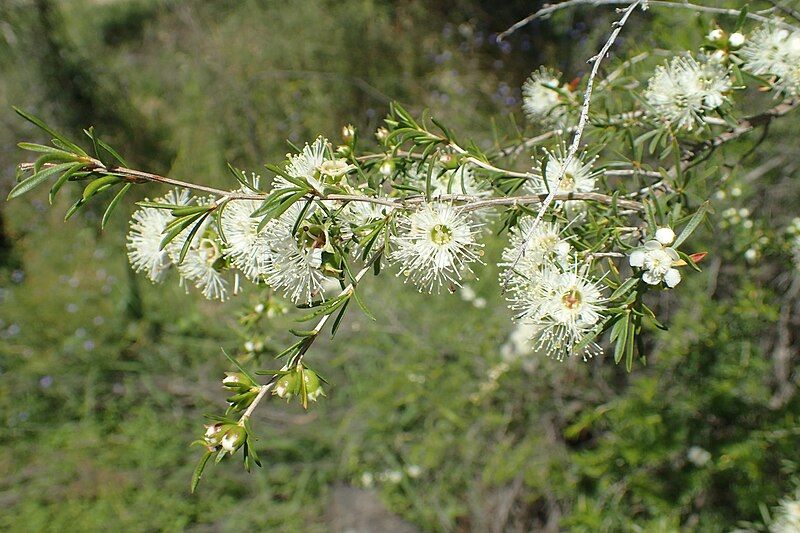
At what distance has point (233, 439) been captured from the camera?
102 cm

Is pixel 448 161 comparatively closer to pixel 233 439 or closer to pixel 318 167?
pixel 318 167

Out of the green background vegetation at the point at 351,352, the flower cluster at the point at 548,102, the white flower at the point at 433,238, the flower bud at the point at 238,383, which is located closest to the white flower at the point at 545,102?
the flower cluster at the point at 548,102

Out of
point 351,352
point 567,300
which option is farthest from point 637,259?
point 351,352

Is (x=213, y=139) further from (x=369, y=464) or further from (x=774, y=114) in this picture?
(x=774, y=114)

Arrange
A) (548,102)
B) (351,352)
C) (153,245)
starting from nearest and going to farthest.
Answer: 1. (153,245)
2. (548,102)
3. (351,352)

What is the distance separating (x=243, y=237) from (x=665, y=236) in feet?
2.64

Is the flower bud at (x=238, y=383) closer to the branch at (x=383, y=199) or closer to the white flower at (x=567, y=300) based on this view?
the branch at (x=383, y=199)

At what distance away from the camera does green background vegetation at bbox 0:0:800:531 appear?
2.48m

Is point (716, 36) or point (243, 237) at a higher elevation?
point (716, 36)

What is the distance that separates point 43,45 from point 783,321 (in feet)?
18.9

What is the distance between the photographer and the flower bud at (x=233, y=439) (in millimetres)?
1009

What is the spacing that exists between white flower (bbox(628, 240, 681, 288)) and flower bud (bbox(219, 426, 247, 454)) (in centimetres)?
74

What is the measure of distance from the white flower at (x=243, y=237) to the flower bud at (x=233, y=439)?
30 centimetres

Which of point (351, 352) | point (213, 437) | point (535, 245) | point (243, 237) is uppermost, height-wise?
point (243, 237)
